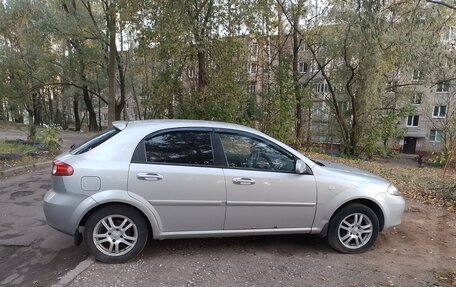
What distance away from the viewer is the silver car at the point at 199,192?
3721 millimetres

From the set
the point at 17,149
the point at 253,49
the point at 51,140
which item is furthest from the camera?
the point at 253,49

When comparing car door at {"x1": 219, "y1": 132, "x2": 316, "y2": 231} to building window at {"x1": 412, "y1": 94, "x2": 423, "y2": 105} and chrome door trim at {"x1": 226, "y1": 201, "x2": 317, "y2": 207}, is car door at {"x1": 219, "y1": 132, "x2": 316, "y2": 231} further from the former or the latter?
building window at {"x1": 412, "y1": 94, "x2": 423, "y2": 105}

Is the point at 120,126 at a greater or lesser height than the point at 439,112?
lesser

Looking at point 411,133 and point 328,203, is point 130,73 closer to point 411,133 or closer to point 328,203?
point 328,203

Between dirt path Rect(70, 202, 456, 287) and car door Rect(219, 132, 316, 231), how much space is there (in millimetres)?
397

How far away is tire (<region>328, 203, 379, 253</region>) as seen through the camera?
422cm

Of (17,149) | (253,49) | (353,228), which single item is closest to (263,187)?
(353,228)

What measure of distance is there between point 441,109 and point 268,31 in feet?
99.6

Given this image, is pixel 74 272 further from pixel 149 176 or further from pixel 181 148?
pixel 181 148

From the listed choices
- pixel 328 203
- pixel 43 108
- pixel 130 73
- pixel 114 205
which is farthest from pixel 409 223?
pixel 43 108

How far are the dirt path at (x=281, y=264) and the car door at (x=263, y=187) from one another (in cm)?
40

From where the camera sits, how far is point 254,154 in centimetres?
418

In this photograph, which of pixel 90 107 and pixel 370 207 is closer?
pixel 370 207

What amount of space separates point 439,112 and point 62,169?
4183 centimetres
